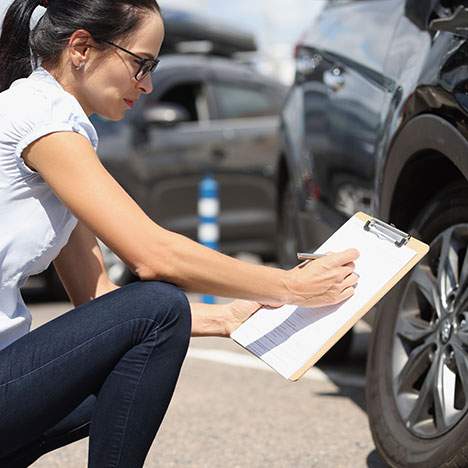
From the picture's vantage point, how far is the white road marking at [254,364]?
5.57 meters

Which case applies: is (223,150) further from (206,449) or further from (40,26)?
(40,26)

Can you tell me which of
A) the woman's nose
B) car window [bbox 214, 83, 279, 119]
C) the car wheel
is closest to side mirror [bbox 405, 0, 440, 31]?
the car wheel

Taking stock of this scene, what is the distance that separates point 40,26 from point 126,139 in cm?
629

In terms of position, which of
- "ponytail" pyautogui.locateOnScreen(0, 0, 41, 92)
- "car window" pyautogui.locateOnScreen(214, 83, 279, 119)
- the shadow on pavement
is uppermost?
"ponytail" pyautogui.locateOnScreen(0, 0, 41, 92)

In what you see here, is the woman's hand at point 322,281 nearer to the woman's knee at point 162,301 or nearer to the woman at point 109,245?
the woman at point 109,245

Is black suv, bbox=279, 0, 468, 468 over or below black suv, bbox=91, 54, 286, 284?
over

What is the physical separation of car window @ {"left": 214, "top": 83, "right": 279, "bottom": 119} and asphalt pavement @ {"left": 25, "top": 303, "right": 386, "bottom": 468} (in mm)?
3842

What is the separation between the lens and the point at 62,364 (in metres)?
2.74

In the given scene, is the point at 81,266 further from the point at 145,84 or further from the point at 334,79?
the point at 334,79

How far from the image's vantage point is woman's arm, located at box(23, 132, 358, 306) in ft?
8.91

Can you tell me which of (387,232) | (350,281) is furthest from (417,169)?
(350,281)

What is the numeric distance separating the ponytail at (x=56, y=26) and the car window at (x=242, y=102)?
6837mm

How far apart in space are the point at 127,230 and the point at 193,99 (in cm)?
719

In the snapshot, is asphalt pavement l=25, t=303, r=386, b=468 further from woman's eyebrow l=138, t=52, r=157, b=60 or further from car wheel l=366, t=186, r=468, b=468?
woman's eyebrow l=138, t=52, r=157, b=60
